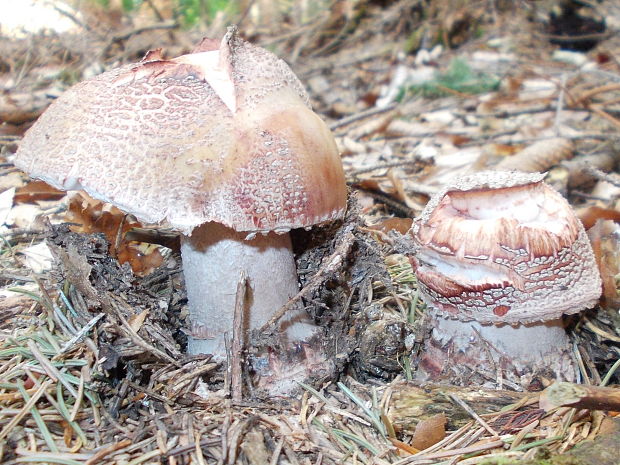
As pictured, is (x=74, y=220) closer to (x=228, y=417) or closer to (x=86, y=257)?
(x=86, y=257)

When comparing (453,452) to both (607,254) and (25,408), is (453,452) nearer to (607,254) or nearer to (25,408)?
(25,408)

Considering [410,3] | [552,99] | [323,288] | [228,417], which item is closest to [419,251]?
[323,288]

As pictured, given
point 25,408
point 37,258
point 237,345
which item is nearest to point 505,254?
point 237,345

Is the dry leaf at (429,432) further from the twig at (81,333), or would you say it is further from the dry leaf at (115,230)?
the dry leaf at (115,230)

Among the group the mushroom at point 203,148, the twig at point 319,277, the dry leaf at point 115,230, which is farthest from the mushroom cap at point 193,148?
the dry leaf at point 115,230

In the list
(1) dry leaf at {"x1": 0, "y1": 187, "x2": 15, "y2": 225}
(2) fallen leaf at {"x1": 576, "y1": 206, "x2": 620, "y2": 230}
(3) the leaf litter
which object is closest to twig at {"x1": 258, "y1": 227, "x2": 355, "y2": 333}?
(3) the leaf litter

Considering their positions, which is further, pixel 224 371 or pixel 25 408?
pixel 224 371
